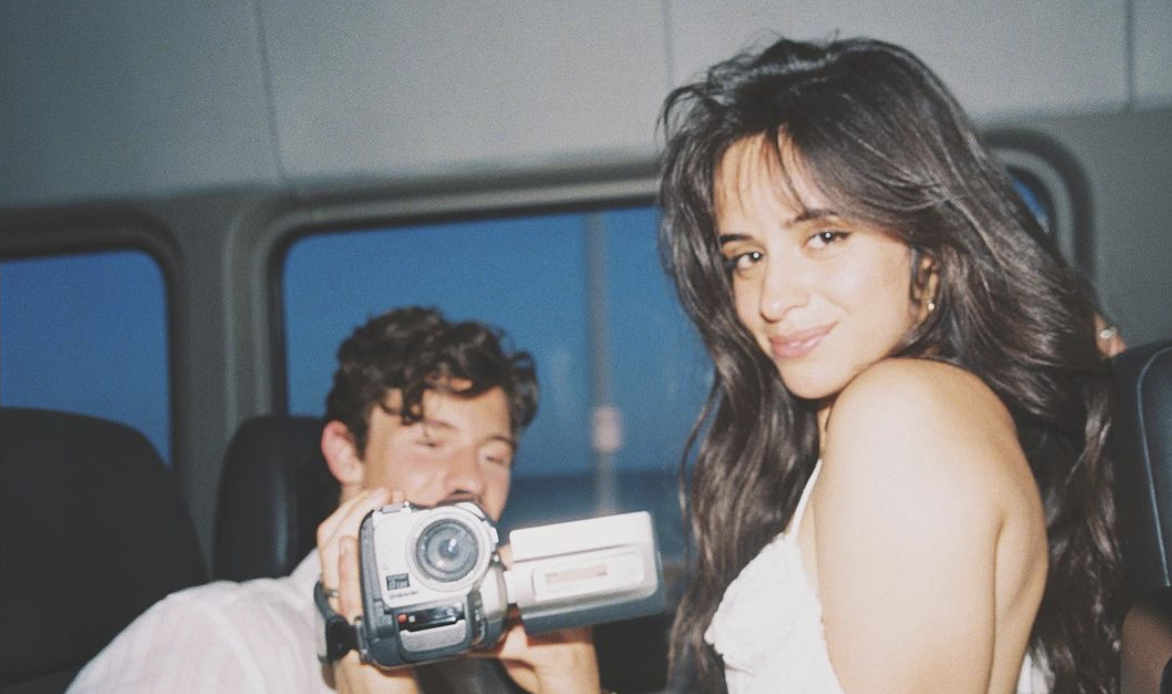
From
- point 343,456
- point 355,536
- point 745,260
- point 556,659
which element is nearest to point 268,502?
point 343,456

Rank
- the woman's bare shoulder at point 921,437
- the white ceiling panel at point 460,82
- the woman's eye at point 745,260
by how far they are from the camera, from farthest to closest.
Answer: the white ceiling panel at point 460,82 < the woman's eye at point 745,260 < the woman's bare shoulder at point 921,437

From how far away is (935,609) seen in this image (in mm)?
1045

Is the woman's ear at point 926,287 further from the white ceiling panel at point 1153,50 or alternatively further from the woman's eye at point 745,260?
the white ceiling panel at point 1153,50

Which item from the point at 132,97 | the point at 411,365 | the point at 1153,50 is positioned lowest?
the point at 411,365

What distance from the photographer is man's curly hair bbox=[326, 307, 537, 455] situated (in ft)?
6.12

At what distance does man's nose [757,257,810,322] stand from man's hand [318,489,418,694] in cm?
61

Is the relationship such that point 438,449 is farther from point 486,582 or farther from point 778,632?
point 778,632

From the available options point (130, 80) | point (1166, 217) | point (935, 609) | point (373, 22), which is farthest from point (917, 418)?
point (130, 80)

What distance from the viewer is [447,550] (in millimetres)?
1280

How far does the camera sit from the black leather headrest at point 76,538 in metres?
1.57

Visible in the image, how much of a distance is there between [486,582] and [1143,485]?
2.82 ft

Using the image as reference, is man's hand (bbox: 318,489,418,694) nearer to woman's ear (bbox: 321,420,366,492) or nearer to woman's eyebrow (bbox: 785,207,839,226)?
woman's ear (bbox: 321,420,366,492)

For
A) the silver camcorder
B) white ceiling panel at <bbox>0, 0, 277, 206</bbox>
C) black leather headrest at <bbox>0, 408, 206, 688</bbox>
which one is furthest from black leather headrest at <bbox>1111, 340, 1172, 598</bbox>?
white ceiling panel at <bbox>0, 0, 277, 206</bbox>

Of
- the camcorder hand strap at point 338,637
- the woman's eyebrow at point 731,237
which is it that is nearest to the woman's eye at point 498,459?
the camcorder hand strap at point 338,637
